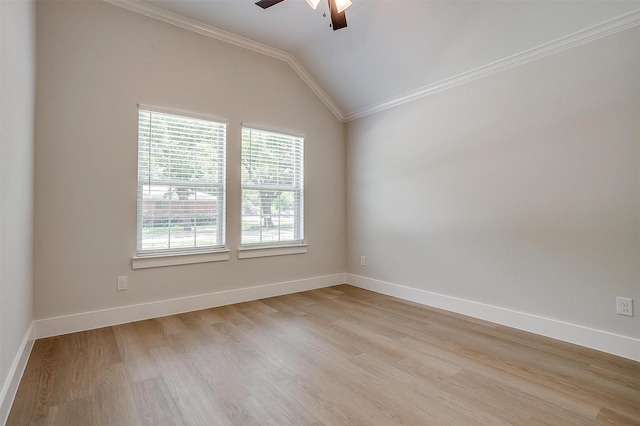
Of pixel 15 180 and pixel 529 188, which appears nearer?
pixel 15 180

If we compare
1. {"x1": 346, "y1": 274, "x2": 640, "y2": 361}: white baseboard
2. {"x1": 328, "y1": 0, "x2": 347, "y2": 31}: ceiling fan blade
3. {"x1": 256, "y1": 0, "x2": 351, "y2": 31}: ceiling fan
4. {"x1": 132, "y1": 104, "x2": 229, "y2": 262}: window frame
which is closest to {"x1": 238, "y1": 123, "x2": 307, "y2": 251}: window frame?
{"x1": 132, "y1": 104, "x2": 229, "y2": 262}: window frame

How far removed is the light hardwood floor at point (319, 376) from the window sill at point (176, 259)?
56cm

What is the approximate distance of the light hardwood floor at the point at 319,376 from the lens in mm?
1655

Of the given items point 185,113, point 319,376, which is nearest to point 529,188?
point 319,376

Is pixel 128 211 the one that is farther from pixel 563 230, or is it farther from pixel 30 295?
pixel 563 230

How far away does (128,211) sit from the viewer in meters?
3.03

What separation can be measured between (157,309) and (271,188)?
1.84 meters

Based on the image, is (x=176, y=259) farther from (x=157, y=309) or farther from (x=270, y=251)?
(x=270, y=251)

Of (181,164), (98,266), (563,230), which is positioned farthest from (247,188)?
(563,230)

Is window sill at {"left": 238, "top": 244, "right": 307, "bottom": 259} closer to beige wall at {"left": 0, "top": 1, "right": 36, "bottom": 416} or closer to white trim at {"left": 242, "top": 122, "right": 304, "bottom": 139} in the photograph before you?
white trim at {"left": 242, "top": 122, "right": 304, "bottom": 139}

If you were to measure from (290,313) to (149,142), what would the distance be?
7.41 ft

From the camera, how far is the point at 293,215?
4262 millimetres

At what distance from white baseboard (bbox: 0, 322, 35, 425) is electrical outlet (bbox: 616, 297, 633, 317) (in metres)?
3.87

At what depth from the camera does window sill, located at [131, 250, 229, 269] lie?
10.1 feet
